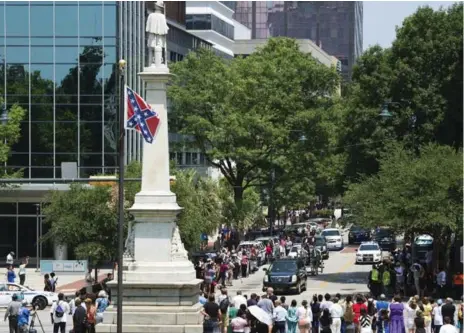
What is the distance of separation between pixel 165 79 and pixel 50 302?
1410 centimetres

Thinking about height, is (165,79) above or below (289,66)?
below

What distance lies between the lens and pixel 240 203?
68.8m

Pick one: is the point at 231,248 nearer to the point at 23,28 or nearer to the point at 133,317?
the point at 23,28

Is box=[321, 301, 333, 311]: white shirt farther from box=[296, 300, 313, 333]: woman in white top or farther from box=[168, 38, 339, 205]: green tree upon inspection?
box=[168, 38, 339, 205]: green tree

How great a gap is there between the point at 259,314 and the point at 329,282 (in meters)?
24.5

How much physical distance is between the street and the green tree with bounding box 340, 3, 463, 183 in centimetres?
500

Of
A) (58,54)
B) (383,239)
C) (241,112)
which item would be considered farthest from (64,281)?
(383,239)

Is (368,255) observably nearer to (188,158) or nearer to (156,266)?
(188,158)

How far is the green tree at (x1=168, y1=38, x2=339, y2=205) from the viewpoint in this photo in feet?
219

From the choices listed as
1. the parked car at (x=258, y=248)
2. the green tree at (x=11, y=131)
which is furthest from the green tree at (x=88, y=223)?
the parked car at (x=258, y=248)

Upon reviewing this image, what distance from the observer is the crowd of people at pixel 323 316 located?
92.5ft

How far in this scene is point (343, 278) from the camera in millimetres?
53781

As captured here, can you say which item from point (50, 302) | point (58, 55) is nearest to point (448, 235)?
point (50, 302)

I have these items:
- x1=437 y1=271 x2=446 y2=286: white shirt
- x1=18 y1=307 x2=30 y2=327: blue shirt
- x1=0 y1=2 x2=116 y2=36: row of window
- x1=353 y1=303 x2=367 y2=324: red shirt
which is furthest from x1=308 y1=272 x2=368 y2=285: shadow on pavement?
x1=18 y1=307 x2=30 y2=327: blue shirt
